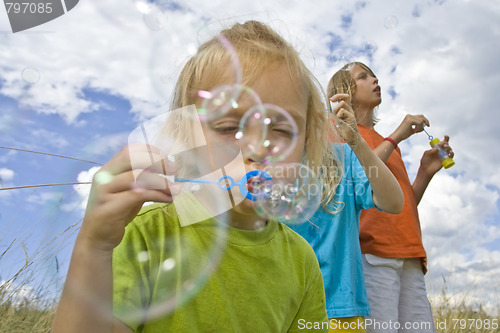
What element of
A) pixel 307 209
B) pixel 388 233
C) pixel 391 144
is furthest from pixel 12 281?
pixel 391 144

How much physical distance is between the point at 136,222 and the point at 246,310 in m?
0.40

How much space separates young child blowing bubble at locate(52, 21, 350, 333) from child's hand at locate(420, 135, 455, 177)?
6.73 feet

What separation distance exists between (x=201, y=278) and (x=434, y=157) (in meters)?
2.87

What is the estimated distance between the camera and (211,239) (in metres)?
1.37

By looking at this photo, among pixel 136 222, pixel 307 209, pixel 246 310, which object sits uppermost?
pixel 136 222

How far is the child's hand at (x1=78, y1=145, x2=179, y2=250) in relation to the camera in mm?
1021

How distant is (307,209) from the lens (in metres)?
1.78

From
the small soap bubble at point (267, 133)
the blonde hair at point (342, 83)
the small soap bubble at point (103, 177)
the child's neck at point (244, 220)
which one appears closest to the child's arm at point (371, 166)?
the small soap bubble at point (267, 133)

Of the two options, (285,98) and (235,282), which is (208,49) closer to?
(285,98)

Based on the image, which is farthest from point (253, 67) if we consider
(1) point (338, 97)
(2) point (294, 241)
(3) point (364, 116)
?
(3) point (364, 116)

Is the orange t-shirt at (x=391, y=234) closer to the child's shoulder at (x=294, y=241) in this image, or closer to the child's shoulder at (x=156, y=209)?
the child's shoulder at (x=294, y=241)

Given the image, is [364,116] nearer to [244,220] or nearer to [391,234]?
[391,234]

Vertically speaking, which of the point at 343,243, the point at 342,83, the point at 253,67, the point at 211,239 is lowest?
the point at 343,243

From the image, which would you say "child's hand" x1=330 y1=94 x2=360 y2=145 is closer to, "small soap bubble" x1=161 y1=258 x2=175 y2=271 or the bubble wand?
"small soap bubble" x1=161 y1=258 x2=175 y2=271
